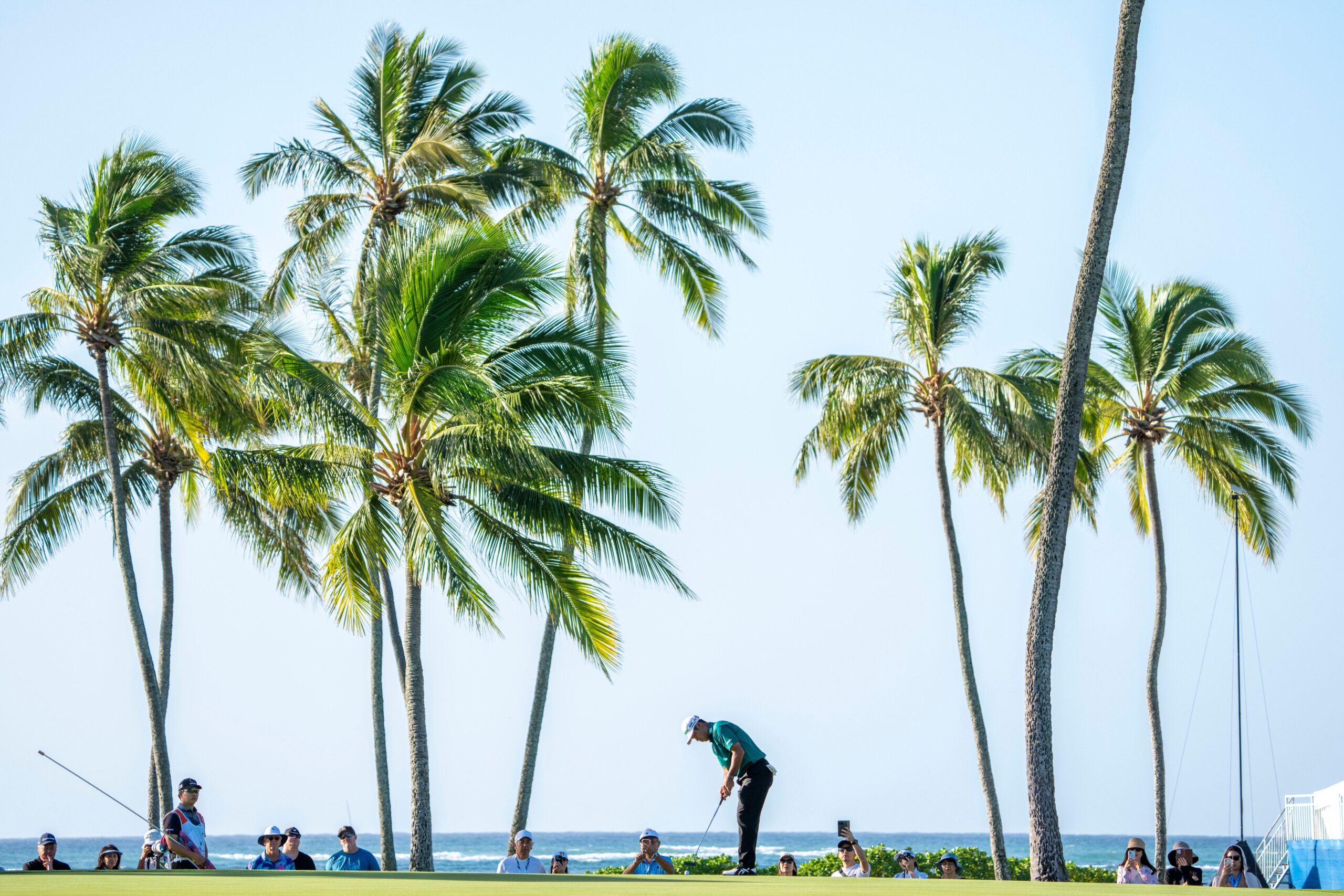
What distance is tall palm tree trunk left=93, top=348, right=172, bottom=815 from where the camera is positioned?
69.6 feet

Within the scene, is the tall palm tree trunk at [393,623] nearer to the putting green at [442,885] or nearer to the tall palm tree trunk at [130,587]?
the tall palm tree trunk at [130,587]

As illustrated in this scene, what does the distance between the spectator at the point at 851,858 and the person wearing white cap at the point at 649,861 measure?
74.9 inches

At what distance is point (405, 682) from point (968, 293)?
1367 cm

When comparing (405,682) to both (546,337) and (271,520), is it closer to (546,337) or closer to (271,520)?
(546,337)

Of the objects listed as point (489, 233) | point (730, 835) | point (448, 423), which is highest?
point (489, 233)

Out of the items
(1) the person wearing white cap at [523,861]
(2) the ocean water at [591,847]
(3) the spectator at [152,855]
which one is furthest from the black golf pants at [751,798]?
(2) the ocean water at [591,847]

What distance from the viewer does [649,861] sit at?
15.2 meters

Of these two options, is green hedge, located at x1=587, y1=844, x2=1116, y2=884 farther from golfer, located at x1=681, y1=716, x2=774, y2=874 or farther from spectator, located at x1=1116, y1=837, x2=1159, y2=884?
golfer, located at x1=681, y1=716, x2=774, y2=874

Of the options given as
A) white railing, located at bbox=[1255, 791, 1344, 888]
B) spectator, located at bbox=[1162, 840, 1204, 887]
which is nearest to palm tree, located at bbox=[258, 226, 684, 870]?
spectator, located at bbox=[1162, 840, 1204, 887]

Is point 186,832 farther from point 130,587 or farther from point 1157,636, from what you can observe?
point 1157,636

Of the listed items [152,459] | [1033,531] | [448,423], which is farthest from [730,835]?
[448,423]

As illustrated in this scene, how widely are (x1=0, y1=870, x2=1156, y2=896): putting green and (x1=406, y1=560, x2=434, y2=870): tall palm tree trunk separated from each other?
26.1ft

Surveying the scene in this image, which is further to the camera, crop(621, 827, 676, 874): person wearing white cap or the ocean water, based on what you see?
the ocean water

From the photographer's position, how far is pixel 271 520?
25.2 metres
